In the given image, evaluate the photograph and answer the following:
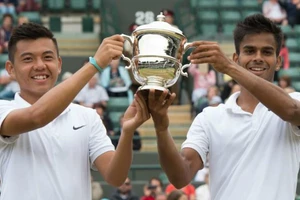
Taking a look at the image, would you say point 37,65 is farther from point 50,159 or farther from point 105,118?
point 105,118

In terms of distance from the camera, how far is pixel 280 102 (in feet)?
19.0

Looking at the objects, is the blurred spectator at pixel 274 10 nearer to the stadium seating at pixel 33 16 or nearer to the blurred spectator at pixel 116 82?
the blurred spectator at pixel 116 82

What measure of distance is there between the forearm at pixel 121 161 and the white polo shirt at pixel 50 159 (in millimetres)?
213

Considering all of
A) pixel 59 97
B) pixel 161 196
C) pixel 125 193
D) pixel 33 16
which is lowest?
pixel 125 193

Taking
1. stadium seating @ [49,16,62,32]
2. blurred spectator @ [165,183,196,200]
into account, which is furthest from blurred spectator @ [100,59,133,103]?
stadium seating @ [49,16,62,32]

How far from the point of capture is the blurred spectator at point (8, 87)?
1530cm

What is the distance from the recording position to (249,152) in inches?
239

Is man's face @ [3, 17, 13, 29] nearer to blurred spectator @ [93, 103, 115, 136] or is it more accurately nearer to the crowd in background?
the crowd in background

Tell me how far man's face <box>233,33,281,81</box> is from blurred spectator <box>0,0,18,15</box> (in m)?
13.9

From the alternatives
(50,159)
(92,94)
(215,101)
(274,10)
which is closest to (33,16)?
(274,10)

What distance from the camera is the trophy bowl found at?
5.56 meters

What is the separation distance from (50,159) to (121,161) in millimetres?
423

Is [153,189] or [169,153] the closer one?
[169,153]

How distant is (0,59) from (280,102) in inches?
484
